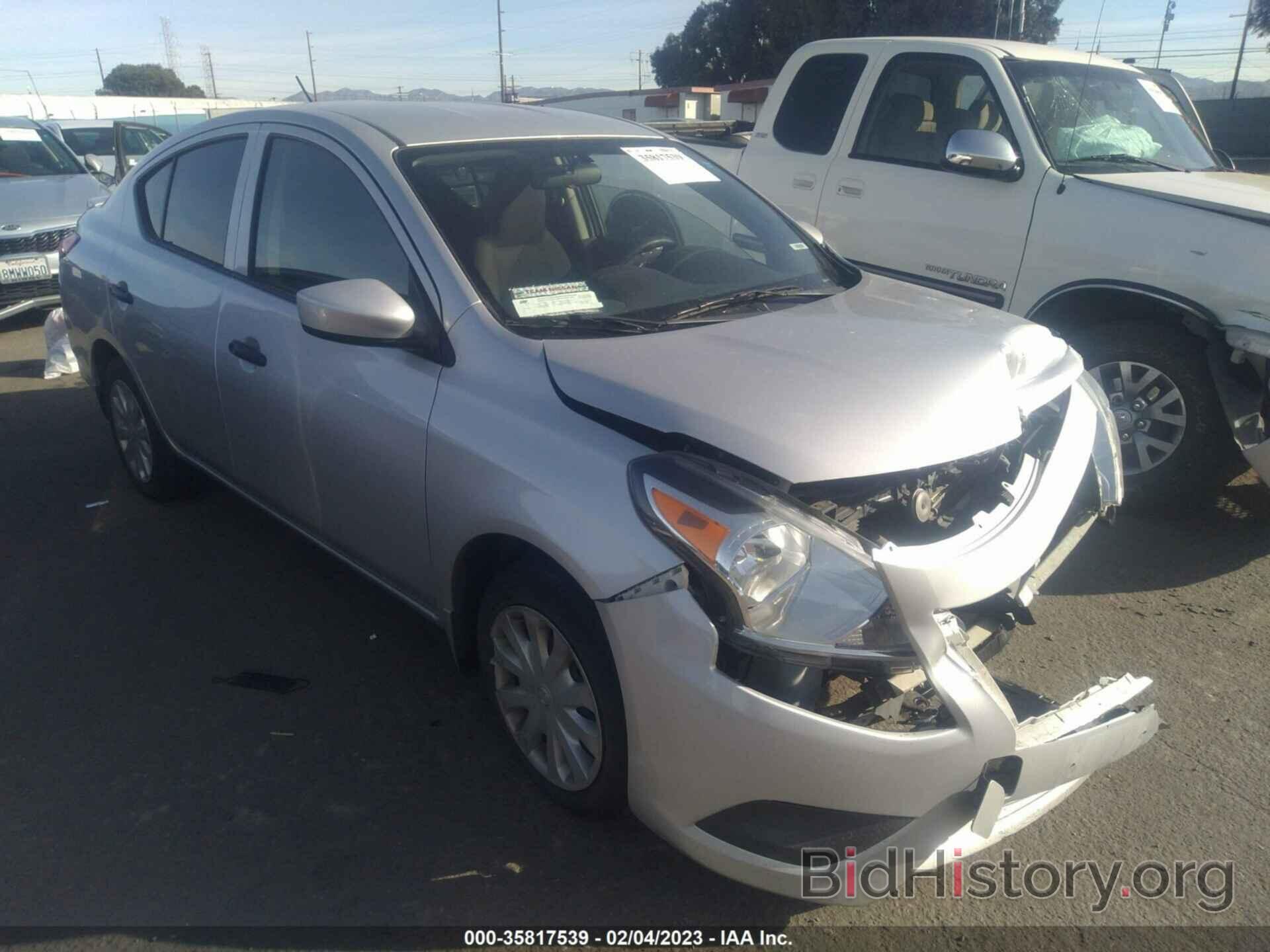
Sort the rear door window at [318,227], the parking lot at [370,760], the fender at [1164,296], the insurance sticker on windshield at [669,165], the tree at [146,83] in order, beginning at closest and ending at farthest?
the parking lot at [370,760]
the rear door window at [318,227]
the insurance sticker on windshield at [669,165]
the fender at [1164,296]
the tree at [146,83]

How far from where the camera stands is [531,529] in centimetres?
245

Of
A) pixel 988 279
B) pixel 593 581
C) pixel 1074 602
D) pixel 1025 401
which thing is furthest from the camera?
pixel 988 279

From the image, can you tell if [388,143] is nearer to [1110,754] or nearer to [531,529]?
[531,529]

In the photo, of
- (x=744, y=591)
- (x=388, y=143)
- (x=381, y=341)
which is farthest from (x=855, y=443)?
(x=388, y=143)

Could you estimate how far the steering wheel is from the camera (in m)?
3.29

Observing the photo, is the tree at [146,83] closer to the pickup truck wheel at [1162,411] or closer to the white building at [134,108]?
the white building at [134,108]

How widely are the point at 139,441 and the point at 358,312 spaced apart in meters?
2.66

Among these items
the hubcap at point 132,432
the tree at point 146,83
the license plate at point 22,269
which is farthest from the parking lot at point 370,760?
the tree at point 146,83

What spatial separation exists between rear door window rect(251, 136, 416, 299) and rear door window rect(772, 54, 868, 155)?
3279 mm

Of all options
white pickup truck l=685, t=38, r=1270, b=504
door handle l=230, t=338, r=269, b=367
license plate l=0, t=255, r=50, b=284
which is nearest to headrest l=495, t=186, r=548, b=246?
white pickup truck l=685, t=38, r=1270, b=504

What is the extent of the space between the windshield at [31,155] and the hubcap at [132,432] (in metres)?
6.61

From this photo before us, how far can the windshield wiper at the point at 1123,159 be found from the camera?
16.4 ft

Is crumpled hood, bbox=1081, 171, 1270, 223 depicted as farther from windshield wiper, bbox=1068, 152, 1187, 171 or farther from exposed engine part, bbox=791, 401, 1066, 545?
exposed engine part, bbox=791, 401, 1066, 545

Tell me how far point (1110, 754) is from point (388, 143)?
8.85 ft
